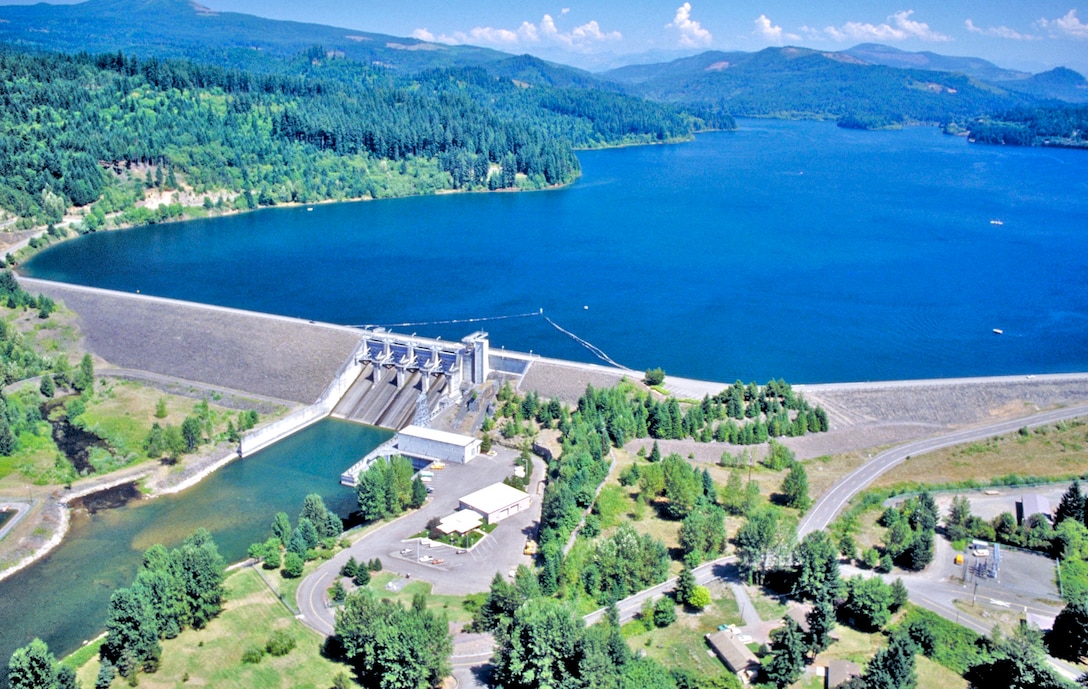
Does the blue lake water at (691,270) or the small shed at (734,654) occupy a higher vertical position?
the blue lake water at (691,270)

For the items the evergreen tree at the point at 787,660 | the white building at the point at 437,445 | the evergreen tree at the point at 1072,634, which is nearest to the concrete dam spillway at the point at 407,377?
the white building at the point at 437,445

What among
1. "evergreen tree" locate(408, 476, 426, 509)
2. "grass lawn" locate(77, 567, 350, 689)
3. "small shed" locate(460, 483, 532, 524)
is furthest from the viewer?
"evergreen tree" locate(408, 476, 426, 509)

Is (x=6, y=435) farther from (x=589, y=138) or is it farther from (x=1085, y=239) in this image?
(x=589, y=138)

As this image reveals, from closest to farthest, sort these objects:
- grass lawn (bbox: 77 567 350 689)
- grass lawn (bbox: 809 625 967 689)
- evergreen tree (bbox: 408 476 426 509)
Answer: grass lawn (bbox: 809 625 967 689), grass lawn (bbox: 77 567 350 689), evergreen tree (bbox: 408 476 426 509)

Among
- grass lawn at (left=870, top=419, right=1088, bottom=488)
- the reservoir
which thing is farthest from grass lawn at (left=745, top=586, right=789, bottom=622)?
the reservoir

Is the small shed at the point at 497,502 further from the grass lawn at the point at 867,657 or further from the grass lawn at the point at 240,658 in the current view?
the grass lawn at the point at 867,657

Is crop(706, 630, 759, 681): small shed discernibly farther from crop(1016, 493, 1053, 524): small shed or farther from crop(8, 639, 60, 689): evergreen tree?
crop(8, 639, 60, 689): evergreen tree
